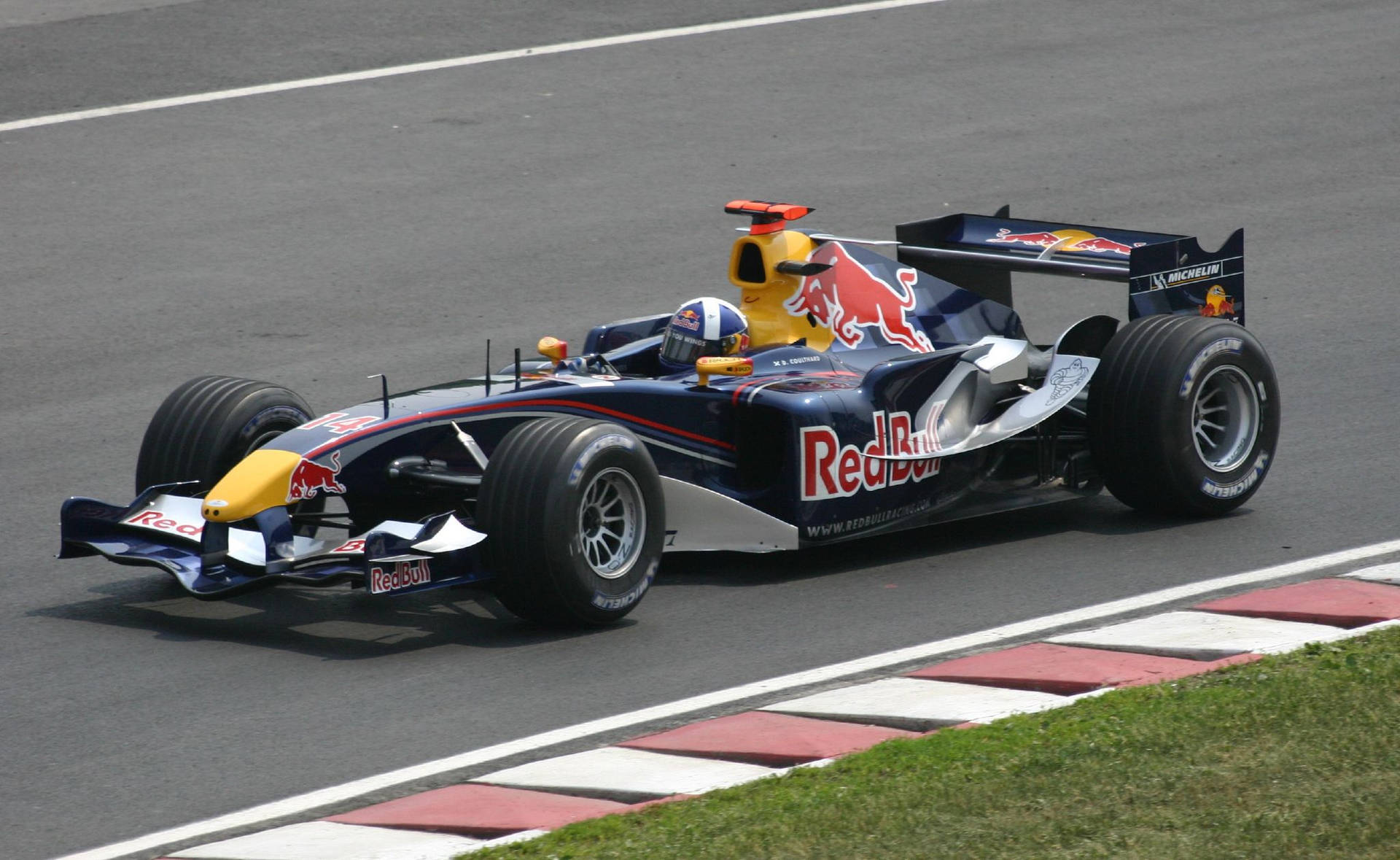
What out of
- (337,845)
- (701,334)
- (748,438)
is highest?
(701,334)

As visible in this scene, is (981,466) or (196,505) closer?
(196,505)

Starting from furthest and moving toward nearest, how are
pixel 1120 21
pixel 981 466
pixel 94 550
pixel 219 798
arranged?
1. pixel 1120 21
2. pixel 981 466
3. pixel 94 550
4. pixel 219 798

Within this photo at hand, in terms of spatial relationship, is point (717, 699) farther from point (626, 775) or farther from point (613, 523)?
point (613, 523)

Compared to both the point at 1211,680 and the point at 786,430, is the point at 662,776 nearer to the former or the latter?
the point at 1211,680

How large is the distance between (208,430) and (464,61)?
1164cm

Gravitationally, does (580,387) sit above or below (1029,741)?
above

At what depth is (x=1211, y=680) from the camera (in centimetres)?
684

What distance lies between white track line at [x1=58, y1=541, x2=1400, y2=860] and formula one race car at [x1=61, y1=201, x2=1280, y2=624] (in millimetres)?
827

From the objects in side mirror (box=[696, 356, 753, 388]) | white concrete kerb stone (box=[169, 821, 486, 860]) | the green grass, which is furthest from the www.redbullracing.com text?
white concrete kerb stone (box=[169, 821, 486, 860])

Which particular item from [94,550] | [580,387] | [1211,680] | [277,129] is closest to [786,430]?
[580,387]

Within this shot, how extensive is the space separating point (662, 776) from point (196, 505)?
2.78 metres

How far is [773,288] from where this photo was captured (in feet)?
30.8

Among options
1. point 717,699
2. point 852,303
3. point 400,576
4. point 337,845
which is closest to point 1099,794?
point 717,699

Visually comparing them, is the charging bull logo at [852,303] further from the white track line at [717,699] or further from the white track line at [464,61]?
the white track line at [464,61]
